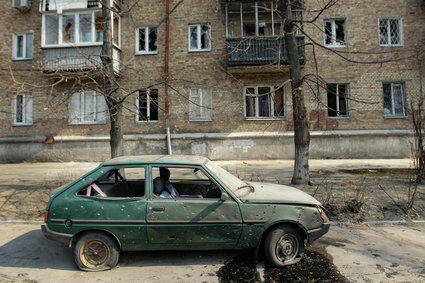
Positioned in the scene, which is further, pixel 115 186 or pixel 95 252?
pixel 115 186

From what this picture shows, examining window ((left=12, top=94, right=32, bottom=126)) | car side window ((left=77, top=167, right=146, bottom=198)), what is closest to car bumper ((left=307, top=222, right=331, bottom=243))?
car side window ((left=77, top=167, right=146, bottom=198))

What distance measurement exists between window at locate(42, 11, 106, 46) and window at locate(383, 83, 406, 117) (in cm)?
1456

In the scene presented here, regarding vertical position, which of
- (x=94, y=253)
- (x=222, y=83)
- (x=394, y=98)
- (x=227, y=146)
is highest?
(x=222, y=83)

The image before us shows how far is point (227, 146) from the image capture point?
543 inches

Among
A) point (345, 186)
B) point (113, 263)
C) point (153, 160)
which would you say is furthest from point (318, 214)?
point (345, 186)

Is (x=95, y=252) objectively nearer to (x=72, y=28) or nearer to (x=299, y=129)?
(x=299, y=129)

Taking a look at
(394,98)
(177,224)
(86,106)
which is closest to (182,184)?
(177,224)

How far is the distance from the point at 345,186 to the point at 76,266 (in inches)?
243

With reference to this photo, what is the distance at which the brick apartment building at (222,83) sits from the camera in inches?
535

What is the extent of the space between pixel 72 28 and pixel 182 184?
43.8 ft

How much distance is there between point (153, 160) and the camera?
3742 millimetres

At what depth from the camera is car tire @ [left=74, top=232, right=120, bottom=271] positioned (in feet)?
11.2

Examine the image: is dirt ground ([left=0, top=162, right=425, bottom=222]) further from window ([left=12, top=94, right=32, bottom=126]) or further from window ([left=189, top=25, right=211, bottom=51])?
window ([left=189, top=25, right=211, bottom=51])

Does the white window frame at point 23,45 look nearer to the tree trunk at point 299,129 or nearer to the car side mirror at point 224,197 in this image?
the tree trunk at point 299,129
